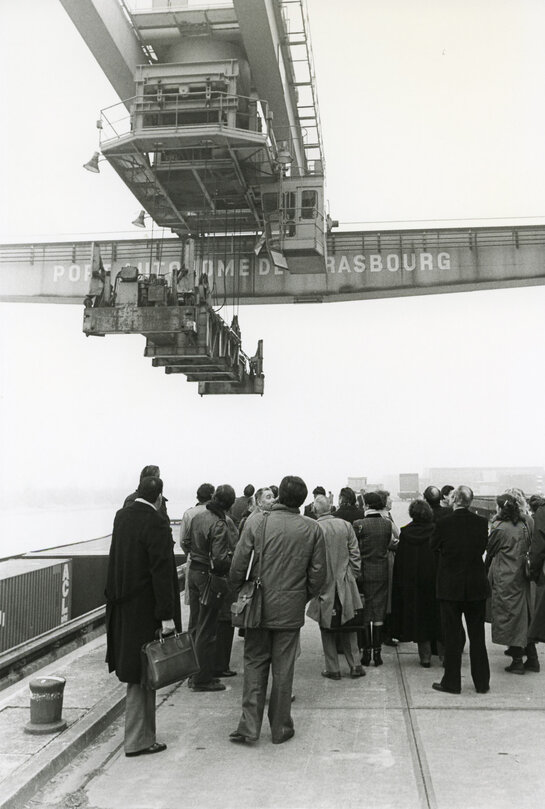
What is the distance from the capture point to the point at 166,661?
458 centimetres

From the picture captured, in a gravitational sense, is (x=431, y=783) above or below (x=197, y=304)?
below

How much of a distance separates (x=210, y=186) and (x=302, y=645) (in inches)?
392

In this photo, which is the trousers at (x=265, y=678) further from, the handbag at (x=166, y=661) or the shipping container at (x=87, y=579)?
the shipping container at (x=87, y=579)

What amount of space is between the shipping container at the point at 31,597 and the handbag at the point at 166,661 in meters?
11.3

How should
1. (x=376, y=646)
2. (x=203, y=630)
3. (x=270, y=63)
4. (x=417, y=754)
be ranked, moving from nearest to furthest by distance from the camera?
(x=417, y=754), (x=203, y=630), (x=376, y=646), (x=270, y=63)

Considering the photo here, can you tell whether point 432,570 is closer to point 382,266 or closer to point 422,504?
point 422,504

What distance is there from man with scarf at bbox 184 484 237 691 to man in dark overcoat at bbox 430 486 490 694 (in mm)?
1950

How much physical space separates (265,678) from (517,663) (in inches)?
127

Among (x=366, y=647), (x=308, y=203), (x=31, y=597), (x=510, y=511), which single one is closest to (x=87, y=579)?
(x=31, y=597)

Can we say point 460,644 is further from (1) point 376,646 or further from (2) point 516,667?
(1) point 376,646

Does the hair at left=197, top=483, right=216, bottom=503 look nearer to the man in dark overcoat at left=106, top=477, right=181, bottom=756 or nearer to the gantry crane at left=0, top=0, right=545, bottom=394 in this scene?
the man in dark overcoat at left=106, top=477, right=181, bottom=756

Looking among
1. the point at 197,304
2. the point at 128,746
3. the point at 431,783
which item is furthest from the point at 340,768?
the point at 197,304

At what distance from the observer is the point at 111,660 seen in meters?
4.72

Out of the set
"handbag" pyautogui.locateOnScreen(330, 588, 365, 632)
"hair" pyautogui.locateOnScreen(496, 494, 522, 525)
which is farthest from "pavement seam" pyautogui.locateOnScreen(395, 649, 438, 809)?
"hair" pyautogui.locateOnScreen(496, 494, 522, 525)
